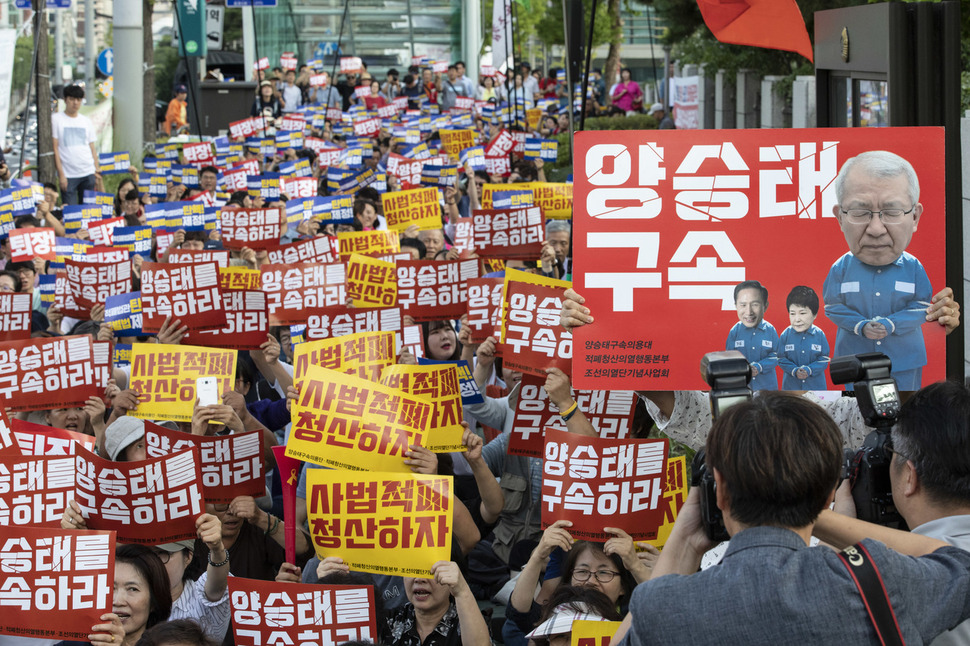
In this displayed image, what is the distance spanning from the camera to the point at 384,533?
4254 millimetres

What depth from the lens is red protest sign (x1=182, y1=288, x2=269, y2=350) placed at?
22.8ft

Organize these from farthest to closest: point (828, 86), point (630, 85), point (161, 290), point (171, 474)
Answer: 1. point (630, 85)
2. point (161, 290)
3. point (828, 86)
4. point (171, 474)

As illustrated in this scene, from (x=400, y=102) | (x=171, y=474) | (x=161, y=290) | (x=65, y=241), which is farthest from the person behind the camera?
(x=400, y=102)

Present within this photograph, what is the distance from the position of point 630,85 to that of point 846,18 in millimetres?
24648

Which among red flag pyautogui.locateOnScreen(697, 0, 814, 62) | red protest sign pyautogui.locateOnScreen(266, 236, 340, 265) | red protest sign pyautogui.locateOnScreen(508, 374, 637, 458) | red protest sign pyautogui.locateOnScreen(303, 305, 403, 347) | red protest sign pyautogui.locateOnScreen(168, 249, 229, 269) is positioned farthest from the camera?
red protest sign pyautogui.locateOnScreen(266, 236, 340, 265)

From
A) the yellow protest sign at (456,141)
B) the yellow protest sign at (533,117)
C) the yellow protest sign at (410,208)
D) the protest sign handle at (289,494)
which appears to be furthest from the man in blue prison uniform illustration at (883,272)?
the yellow protest sign at (533,117)

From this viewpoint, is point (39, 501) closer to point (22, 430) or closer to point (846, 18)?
point (22, 430)

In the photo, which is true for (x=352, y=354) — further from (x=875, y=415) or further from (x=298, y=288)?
(x=875, y=415)

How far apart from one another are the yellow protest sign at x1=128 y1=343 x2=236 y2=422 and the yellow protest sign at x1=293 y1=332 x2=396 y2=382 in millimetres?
601

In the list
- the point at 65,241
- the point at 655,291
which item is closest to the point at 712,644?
the point at 655,291

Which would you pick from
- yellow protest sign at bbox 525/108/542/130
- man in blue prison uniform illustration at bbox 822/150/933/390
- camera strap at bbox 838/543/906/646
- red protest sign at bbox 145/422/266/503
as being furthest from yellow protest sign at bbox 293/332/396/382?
yellow protest sign at bbox 525/108/542/130

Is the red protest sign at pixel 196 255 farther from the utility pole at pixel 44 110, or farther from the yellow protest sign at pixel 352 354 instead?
the utility pole at pixel 44 110

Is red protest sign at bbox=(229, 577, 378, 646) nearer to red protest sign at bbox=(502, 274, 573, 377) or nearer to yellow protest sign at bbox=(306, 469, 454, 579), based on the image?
yellow protest sign at bbox=(306, 469, 454, 579)

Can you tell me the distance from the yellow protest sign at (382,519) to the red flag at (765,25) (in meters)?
2.29
